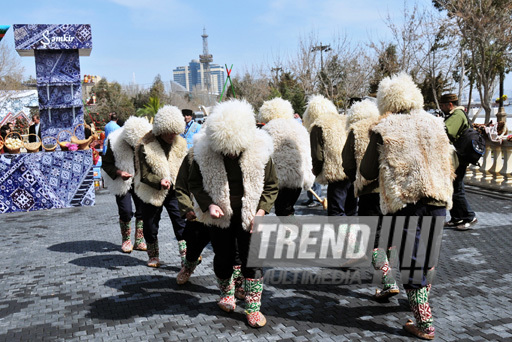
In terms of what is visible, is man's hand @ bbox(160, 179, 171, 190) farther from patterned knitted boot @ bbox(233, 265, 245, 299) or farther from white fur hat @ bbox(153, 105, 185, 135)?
patterned knitted boot @ bbox(233, 265, 245, 299)

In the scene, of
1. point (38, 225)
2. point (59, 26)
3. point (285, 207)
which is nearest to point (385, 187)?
point (285, 207)

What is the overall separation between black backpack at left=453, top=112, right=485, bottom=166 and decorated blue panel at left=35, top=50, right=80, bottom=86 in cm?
867

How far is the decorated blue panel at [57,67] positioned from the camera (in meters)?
10.1

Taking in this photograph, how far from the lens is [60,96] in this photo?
34.4ft

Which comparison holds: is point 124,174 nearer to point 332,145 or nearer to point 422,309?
point 332,145

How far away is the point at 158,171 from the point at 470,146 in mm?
4038

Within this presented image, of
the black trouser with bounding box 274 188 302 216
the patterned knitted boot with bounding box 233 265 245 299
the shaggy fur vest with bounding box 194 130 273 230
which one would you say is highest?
the shaggy fur vest with bounding box 194 130 273 230

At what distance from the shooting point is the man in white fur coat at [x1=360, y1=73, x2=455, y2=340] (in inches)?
123

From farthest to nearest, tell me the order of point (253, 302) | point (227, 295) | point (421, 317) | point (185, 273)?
point (185, 273) < point (227, 295) < point (253, 302) < point (421, 317)

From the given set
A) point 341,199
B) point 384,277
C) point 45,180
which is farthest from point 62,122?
point 384,277

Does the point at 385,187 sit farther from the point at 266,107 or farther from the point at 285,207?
the point at 266,107

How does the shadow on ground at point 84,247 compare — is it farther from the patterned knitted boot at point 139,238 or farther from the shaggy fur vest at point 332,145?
the shaggy fur vest at point 332,145

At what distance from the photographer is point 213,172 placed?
3.39 metres

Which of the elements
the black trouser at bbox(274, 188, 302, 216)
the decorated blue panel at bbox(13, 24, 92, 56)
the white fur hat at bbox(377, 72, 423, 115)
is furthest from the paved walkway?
the decorated blue panel at bbox(13, 24, 92, 56)
